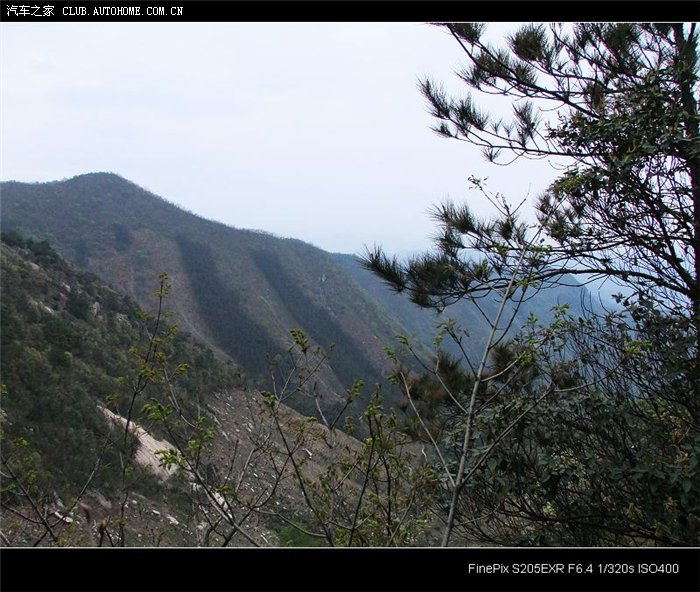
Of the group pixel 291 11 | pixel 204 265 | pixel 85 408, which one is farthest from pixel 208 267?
pixel 291 11

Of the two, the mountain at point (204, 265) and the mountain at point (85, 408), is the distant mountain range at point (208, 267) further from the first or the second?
the mountain at point (85, 408)

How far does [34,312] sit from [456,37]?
10.1 m

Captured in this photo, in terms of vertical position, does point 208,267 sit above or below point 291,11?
above

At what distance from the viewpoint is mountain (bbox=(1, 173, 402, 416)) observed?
879 inches

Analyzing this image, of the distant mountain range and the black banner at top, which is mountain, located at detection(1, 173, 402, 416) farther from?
the black banner at top

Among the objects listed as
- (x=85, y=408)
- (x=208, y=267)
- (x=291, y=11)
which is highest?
(x=208, y=267)

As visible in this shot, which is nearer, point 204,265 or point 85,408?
point 85,408

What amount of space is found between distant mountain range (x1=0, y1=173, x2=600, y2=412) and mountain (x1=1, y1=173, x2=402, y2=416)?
0.05m

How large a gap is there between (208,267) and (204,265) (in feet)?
1.05

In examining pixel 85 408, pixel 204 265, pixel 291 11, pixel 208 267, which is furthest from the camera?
pixel 204 265

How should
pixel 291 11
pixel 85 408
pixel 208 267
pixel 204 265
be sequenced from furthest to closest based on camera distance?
pixel 204 265 → pixel 208 267 → pixel 85 408 → pixel 291 11

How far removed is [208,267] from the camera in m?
27.4

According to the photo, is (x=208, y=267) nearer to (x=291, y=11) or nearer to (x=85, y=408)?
(x=85, y=408)

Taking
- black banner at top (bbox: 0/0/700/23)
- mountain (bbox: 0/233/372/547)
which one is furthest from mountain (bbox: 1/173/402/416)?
black banner at top (bbox: 0/0/700/23)
